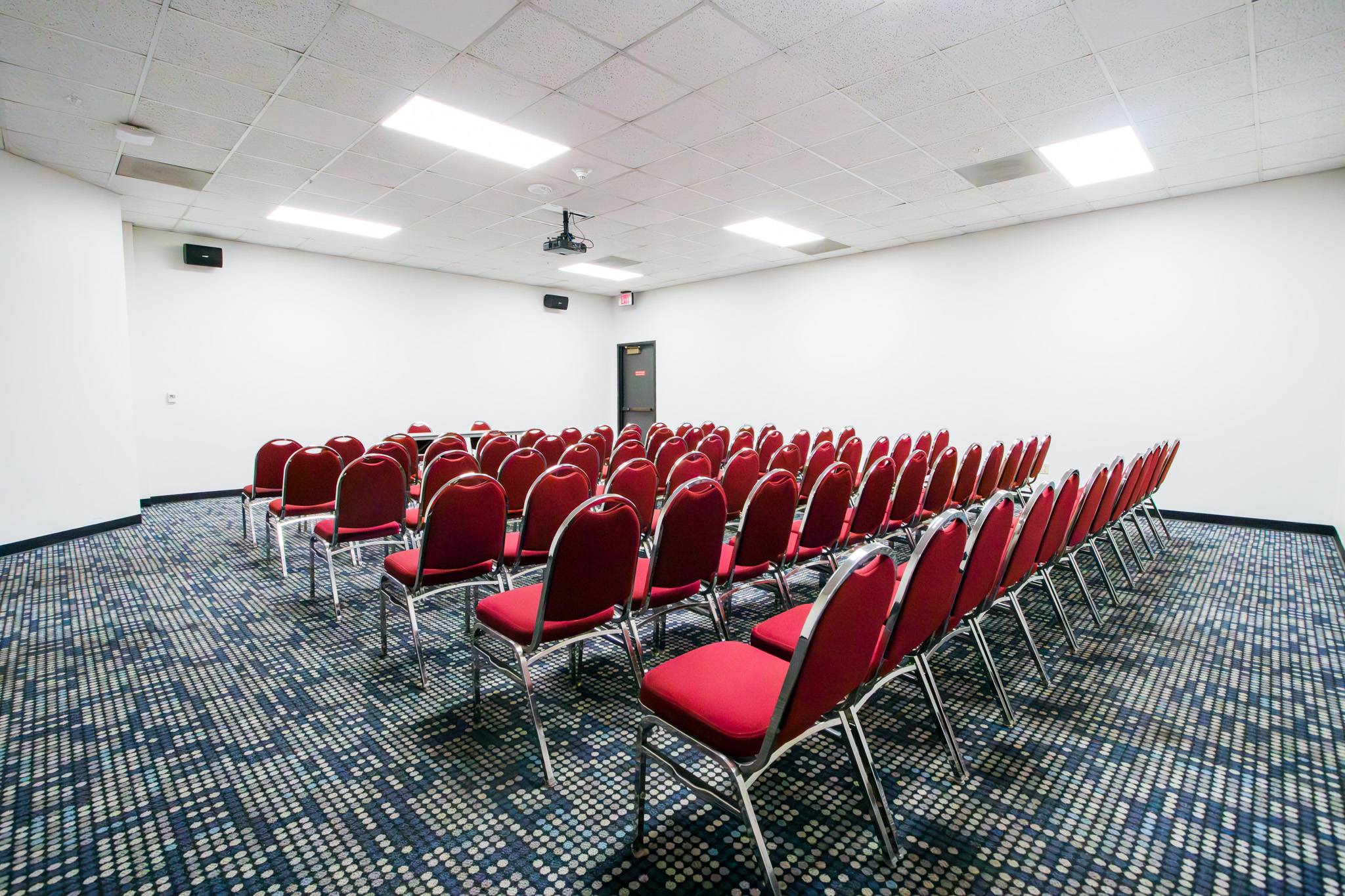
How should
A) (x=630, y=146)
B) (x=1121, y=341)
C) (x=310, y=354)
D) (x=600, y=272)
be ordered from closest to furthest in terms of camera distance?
1. (x=630, y=146)
2. (x=1121, y=341)
3. (x=310, y=354)
4. (x=600, y=272)

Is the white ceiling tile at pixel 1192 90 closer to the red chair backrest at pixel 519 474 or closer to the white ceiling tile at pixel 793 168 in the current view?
the white ceiling tile at pixel 793 168

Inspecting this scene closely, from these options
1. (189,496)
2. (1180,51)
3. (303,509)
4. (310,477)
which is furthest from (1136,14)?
(189,496)

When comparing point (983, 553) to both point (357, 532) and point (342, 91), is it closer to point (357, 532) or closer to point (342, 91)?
point (357, 532)

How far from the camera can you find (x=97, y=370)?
5648mm

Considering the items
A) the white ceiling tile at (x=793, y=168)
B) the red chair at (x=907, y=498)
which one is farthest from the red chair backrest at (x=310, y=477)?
the white ceiling tile at (x=793, y=168)

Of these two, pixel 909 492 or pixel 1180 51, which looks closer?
pixel 1180 51

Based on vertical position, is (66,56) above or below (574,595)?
above

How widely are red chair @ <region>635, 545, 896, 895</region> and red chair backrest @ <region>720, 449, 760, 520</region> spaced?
231 cm

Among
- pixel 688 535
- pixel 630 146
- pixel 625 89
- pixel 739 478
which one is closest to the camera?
pixel 688 535

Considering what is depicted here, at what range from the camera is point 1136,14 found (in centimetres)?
307

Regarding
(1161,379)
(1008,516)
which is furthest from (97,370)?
(1161,379)

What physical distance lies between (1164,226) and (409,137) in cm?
764

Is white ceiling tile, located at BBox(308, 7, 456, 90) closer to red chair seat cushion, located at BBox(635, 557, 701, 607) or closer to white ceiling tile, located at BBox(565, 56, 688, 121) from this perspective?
white ceiling tile, located at BBox(565, 56, 688, 121)

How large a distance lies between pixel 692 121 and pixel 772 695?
4.11 metres
